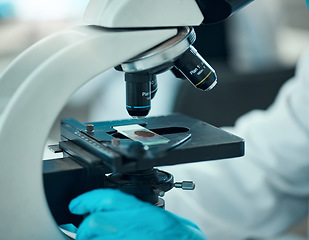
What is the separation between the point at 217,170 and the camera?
4.39 ft

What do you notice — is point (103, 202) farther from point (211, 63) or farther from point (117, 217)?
point (211, 63)

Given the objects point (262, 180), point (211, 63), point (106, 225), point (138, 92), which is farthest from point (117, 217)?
point (211, 63)

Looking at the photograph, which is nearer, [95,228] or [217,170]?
[95,228]

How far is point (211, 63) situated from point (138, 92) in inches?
82.7

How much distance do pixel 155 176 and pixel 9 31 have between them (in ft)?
9.79

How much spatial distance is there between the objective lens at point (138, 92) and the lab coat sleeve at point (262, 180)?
2.03 feet

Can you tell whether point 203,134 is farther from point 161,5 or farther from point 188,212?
point 188,212

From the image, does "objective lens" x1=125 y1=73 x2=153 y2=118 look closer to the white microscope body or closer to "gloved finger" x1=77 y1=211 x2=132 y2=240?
the white microscope body

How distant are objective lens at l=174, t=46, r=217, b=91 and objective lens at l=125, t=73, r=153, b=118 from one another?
49 millimetres

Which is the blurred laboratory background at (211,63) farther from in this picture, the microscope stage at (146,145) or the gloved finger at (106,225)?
the gloved finger at (106,225)

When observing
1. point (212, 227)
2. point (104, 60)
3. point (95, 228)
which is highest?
point (104, 60)

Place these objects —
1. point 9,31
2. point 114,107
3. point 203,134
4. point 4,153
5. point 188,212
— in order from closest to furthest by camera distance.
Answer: point 4,153
point 203,134
point 188,212
point 114,107
point 9,31

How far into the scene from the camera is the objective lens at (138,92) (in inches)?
26.0

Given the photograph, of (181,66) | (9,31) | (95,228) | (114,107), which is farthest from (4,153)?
(9,31)
